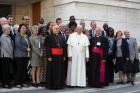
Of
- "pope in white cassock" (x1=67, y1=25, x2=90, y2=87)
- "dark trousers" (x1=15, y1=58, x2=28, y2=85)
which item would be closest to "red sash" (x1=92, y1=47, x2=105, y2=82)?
"pope in white cassock" (x1=67, y1=25, x2=90, y2=87)

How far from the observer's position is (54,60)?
1175 centimetres

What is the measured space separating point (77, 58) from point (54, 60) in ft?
2.73

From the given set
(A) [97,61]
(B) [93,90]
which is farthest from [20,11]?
(B) [93,90]

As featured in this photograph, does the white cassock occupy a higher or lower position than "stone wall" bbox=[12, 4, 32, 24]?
lower

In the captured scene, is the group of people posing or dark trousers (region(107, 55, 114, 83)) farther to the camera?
dark trousers (region(107, 55, 114, 83))

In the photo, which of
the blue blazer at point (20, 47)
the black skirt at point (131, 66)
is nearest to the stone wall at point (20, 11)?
the black skirt at point (131, 66)

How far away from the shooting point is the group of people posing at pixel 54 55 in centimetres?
1147

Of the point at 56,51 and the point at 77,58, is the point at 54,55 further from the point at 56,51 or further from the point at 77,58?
the point at 77,58

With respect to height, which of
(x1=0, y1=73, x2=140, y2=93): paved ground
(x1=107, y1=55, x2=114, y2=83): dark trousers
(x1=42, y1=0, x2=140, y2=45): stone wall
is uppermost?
(x1=42, y1=0, x2=140, y2=45): stone wall

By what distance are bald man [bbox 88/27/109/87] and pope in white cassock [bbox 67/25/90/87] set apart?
29 cm

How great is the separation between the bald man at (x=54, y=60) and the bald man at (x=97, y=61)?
1.15 metres

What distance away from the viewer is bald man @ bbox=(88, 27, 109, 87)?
40.7 feet

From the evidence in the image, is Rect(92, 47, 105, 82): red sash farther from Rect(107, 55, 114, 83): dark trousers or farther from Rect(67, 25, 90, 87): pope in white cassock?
Rect(107, 55, 114, 83): dark trousers

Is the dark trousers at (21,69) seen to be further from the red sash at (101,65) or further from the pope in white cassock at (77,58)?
the red sash at (101,65)
